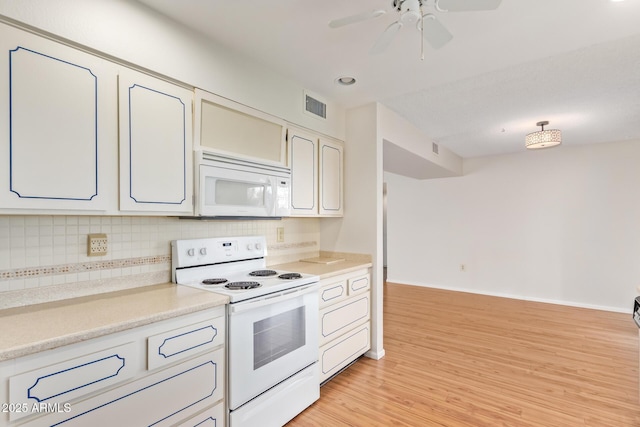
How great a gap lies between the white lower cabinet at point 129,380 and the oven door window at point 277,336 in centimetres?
24

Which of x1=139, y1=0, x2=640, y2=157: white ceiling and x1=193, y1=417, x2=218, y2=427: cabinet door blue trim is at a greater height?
x1=139, y1=0, x2=640, y2=157: white ceiling

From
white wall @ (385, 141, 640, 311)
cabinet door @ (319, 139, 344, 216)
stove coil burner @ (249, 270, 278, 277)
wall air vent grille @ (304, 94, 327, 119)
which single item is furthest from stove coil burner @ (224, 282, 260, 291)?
white wall @ (385, 141, 640, 311)

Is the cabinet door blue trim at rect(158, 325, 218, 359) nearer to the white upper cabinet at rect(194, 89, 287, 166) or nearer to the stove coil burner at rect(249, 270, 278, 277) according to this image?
the stove coil burner at rect(249, 270, 278, 277)

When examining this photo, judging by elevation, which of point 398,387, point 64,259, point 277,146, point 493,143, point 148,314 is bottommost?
point 398,387

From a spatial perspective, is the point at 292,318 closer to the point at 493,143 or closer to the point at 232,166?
the point at 232,166

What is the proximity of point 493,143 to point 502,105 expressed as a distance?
5.76ft

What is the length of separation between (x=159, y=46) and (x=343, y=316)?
229 centimetres

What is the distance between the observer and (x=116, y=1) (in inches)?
64.6

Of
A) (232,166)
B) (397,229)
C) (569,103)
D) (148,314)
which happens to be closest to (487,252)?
(397,229)

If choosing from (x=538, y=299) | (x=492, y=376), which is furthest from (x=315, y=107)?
(x=538, y=299)

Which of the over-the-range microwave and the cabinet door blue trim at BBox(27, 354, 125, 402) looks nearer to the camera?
the cabinet door blue trim at BBox(27, 354, 125, 402)

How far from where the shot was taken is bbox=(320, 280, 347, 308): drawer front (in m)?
2.50

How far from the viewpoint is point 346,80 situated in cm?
269

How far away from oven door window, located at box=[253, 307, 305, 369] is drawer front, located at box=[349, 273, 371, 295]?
710mm
